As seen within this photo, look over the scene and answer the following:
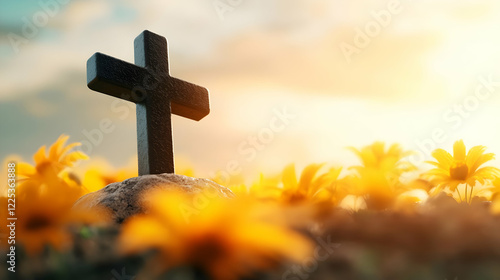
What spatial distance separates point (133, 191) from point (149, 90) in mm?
1269

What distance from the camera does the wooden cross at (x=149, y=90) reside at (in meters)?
3.78

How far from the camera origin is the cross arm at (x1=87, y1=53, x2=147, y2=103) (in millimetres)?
3719

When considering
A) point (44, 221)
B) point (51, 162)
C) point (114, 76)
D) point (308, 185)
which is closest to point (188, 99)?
point (114, 76)

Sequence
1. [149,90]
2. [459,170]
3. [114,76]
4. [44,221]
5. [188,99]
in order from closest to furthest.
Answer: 1. [44,221]
2. [459,170]
3. [114,76]
4. [149,90]
5. [188,99]

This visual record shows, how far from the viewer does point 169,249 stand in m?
0.60

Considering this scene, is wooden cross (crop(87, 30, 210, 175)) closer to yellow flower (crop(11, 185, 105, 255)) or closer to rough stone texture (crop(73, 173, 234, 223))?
rough stone texture (crop(73, 173, 234, 223))

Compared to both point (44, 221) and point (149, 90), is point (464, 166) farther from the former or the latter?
point (149, 90)

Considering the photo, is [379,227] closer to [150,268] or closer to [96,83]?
[150,268]

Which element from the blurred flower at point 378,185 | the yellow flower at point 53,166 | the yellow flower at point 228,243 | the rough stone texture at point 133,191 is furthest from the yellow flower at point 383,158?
the yellow flower at point 53,166

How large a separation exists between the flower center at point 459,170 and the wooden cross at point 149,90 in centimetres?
244

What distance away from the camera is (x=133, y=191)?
293 centimetres

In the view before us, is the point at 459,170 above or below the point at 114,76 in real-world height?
below

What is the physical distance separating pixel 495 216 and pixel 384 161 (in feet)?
0.95

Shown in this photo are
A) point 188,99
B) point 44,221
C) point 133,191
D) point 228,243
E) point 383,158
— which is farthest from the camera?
point 188,99
